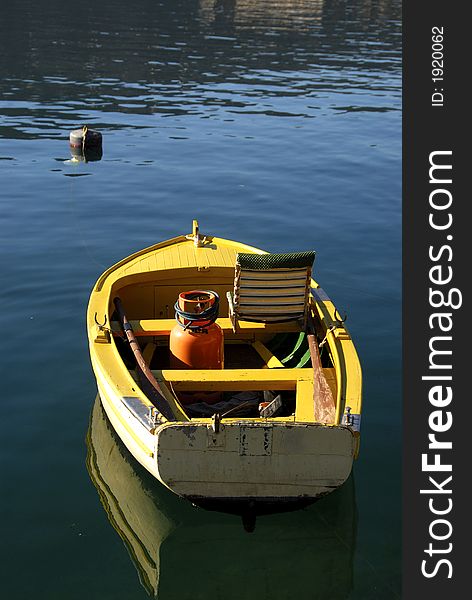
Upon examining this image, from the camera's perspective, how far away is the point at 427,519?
365 inches

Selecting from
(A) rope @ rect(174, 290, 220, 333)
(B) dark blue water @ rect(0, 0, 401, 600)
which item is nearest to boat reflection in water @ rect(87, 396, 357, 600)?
(B) dark blue water @ rect(0, 0, 401, 600)

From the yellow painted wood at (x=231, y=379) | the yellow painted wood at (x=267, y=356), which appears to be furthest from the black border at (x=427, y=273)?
the yellow painted wood at (x=267, y=356)

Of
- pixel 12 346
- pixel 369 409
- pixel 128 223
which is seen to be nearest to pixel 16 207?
pixel 128 223

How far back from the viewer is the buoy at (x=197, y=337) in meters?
11.8

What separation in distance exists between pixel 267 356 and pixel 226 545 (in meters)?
4.07

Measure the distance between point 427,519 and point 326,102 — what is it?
33569 millimetres

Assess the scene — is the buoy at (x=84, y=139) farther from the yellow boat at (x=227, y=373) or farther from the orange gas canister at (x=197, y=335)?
the orange gas canister at (x=197, y=335)

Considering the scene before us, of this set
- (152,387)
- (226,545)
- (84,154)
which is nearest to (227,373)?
(152,387)

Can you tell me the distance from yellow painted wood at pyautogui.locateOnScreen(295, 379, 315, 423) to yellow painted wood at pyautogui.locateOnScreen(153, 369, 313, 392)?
0.13 m

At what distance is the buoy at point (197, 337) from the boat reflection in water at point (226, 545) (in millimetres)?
1843

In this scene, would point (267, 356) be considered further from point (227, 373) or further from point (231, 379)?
point (231, 379)

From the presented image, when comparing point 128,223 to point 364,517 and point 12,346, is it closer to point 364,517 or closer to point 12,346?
point 12,346

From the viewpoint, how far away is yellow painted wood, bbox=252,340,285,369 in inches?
499

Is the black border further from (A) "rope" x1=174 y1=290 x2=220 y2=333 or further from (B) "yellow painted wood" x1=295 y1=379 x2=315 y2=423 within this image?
(A) "rope" x1=174 y1=290 x2=220 y2=333
